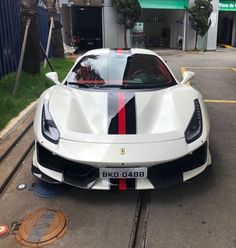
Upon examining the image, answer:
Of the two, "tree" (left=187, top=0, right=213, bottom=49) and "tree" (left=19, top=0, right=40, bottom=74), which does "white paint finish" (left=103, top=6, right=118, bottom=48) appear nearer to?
"tree" (left=187, top=0, right=213, bottom=49)

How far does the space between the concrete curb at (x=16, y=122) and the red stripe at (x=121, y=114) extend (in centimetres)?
204

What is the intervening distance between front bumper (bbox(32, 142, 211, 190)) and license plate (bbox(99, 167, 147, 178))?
0.06 metres

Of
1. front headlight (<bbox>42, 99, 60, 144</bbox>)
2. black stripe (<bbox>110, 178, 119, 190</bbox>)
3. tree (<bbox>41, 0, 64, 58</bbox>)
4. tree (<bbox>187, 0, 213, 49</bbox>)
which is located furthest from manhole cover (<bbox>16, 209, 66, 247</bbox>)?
tree (<bbox>187, 0, 213, 49</bbox>)

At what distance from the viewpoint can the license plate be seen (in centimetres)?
323

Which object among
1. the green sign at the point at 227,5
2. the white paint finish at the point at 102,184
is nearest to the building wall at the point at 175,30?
the green sign at the point at 227,5

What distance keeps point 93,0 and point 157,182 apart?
21461 millimetres

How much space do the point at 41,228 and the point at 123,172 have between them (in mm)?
845

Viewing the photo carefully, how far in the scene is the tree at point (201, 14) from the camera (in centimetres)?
2297

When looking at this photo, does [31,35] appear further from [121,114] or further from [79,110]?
[121,114]

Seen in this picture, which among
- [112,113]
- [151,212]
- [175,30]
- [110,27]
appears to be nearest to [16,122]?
[112,113]

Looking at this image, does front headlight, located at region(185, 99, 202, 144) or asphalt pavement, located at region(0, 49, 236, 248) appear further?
front headlight, located at region(185, 99, 202, 144)


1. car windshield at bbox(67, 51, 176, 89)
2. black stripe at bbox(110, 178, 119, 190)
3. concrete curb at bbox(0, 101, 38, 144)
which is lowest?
concrete curb at bbox(0, 101, 38, 144)

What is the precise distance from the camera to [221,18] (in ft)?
100

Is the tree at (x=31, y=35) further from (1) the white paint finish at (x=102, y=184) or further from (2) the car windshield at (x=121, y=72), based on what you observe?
(1) the white paint finish at (x=102, y=184)
